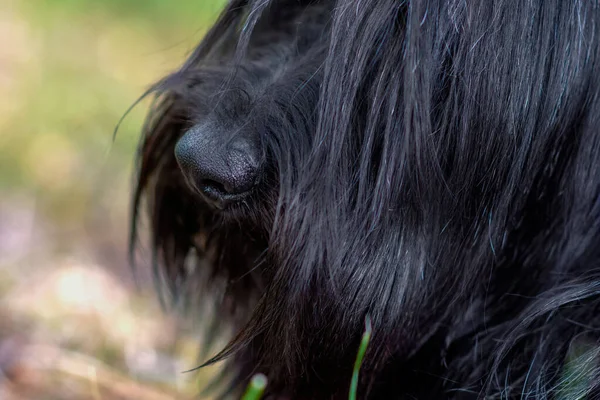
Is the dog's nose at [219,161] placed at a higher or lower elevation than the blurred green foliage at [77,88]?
higher

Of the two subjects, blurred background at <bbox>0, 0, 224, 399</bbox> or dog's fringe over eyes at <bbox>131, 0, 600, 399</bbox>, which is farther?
blurred background at <bbox>0, 0, 224, 399</bbox>

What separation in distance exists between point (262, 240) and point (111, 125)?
8.86 feet

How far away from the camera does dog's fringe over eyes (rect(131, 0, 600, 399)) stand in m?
1.56

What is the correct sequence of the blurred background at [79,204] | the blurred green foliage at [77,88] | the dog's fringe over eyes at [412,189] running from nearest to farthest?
1. the dog's fringe over eyes at [412,189]
2. the blurred background at [79,204]
3. the blurred green foliage at [77,88]

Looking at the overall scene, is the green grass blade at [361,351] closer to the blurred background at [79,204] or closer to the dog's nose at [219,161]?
the dog's nose at [219,161]

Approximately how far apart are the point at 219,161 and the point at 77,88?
10.3 feet

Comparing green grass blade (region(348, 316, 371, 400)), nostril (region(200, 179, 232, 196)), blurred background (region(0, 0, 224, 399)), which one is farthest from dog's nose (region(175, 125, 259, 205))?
blurred background (region(0, 0, 224, 399))

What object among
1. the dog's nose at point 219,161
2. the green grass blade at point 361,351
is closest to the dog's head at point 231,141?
the dog's nose at point 219,161

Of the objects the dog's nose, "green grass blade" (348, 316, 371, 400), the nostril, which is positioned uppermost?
the dog's nose

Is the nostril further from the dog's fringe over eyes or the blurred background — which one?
the blurred background

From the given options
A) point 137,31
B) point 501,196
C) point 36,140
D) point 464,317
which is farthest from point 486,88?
point 137,31

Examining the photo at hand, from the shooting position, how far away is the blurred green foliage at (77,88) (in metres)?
3.75

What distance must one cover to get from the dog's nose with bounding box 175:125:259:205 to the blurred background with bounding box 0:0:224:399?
2.10 feet

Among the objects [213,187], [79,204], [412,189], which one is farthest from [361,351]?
[79,204]
